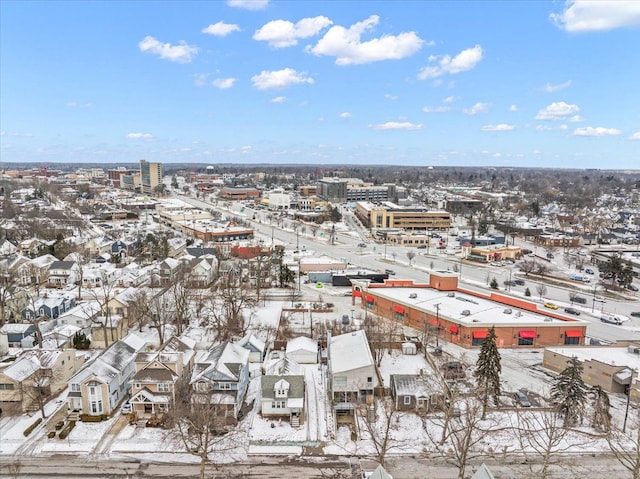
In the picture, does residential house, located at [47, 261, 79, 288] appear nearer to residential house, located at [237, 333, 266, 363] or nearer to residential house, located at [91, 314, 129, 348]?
residential house, located at [91, 314, 129, 348]

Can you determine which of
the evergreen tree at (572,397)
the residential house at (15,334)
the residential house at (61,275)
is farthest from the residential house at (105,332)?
the evergreen tree at (572,397)

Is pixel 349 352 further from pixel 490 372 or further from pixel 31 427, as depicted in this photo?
pixel 31 427

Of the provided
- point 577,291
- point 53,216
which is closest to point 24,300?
point 577,291

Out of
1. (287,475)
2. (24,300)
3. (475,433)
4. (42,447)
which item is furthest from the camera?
(24,300)

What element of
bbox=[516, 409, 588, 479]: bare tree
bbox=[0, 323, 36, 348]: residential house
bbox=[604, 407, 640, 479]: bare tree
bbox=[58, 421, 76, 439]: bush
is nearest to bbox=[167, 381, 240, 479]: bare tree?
bbox=[58, 421, 76, 439]: bush

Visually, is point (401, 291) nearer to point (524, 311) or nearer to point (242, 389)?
point (524, 311)

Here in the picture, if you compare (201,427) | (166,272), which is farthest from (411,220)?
(201,427)
